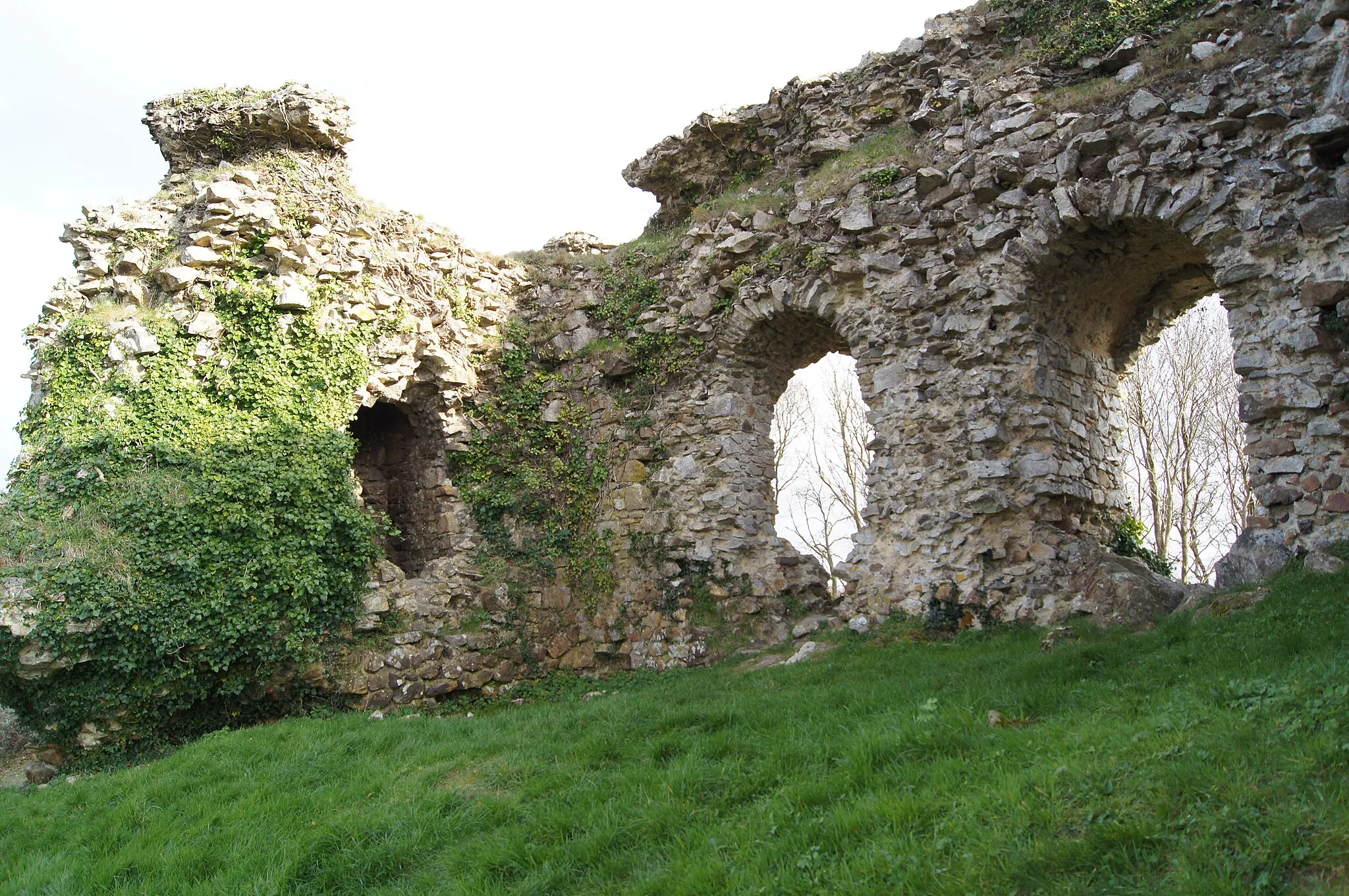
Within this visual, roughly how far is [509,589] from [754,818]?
677 centimetres

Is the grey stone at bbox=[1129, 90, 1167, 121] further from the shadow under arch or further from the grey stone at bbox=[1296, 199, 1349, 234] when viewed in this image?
the grey stone at bbox=[1296, 199, 1349, 234]

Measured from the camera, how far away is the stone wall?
7391mm

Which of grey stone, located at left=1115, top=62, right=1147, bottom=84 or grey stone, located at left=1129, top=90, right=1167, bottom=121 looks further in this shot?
grey stone, located at left=1115, top=62, right=1147, bottom=84

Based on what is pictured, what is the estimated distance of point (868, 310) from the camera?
964 cm

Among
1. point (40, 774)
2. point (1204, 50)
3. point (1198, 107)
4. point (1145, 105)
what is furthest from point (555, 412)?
point (1204, 50)

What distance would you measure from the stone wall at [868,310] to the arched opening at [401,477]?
2.0 inches

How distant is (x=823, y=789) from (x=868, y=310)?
20.5ft

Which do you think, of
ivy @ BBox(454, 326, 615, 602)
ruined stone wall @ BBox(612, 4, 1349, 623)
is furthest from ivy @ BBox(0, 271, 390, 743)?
ruined stone wall @ BBox(612, 4, 1349, 623)

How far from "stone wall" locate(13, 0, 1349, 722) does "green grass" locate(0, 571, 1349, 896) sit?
158 centimetres

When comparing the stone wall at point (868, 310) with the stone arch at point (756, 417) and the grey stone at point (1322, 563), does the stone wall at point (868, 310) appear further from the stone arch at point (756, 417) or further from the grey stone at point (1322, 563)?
the grey stone at point (1322, 563)

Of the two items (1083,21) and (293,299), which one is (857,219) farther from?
(293,299)

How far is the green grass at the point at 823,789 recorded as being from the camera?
3.38 meters

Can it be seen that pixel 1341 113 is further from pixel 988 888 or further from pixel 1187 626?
pixel 988 888

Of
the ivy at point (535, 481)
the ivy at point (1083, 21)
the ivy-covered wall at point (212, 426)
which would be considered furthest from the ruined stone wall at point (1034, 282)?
the ivy-covered wall at point (212, 426)
